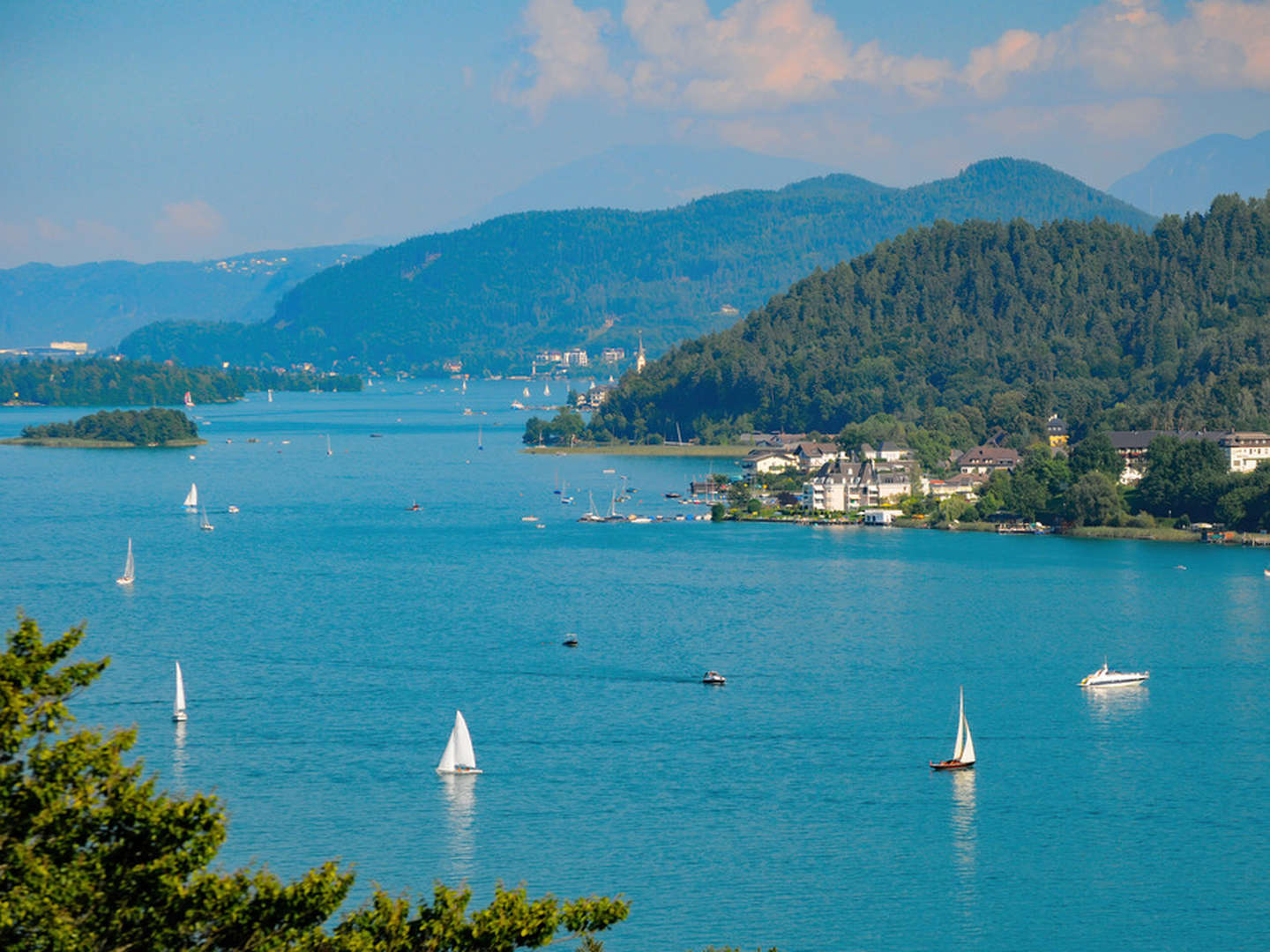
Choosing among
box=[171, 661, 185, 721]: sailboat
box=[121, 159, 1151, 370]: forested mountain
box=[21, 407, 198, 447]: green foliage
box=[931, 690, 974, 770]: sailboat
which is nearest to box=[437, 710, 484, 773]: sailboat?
box=[171, 661, 185, 721]: sailboat

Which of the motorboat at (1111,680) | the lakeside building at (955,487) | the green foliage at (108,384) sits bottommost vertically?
the motorboat at (1111,680)

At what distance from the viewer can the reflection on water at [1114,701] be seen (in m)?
17.8

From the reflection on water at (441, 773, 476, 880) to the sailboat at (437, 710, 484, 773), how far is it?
0.07 meters

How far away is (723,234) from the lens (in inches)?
6821

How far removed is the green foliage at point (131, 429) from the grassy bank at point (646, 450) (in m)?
13.6

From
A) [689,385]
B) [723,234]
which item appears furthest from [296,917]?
[723,234]

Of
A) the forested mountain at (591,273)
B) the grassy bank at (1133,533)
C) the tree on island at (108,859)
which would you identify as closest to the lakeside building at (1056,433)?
the grassy bank at (1133,533)

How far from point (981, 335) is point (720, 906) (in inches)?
2146

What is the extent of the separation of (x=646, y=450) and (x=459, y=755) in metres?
43.1

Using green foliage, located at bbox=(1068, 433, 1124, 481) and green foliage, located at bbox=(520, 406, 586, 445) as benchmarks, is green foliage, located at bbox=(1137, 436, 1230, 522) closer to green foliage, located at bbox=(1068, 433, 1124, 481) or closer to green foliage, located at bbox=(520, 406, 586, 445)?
green foliage, located at bbox=(1068, 433, 1124, 481)

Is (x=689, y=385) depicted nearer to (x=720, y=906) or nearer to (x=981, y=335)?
(x=981, y=335)

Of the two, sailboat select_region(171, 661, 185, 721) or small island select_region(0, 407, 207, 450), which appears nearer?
sailboat select_region(171, 661, 185, 721)

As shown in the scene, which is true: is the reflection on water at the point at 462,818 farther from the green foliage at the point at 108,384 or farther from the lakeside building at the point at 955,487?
the green foliage at the point at 108,384

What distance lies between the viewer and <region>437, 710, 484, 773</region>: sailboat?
1515cm
